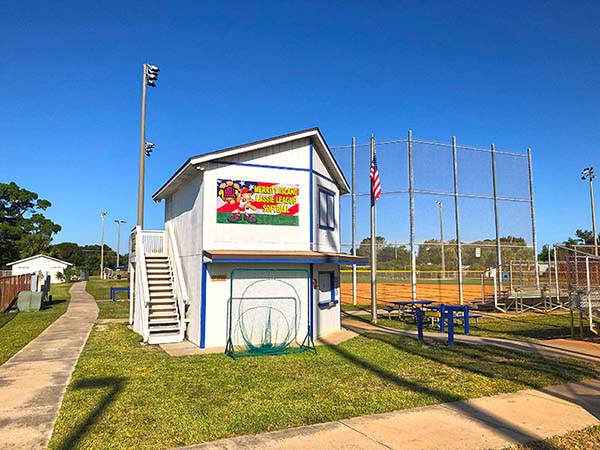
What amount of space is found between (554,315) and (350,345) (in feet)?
44.7

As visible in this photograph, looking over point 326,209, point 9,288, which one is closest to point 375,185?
point 326,209

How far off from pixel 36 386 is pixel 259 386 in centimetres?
401

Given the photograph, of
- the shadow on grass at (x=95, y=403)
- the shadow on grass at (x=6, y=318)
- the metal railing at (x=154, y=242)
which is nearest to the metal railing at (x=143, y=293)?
the metal railing at (x=154, y=242)

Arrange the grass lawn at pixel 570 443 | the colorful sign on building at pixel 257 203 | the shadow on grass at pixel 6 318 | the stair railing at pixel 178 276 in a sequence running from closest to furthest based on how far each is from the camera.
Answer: the grass lawn at pixel 570 443
the colorful sign on building at pixel 257 203
the stair railing at pixel 178 276
the shadow on grass at pixel 6 318

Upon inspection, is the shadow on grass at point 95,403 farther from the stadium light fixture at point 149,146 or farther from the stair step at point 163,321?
the stadium light fixture at point 149,146

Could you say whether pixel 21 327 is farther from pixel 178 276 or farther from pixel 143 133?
pixel 143 133

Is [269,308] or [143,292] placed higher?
[143,292]

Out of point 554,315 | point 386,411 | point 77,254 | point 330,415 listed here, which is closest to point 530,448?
point 386,411

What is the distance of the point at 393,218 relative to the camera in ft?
77.3

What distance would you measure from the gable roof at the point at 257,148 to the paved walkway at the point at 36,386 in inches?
219

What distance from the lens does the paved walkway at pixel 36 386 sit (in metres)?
5.71

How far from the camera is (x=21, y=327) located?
16406 millimetres

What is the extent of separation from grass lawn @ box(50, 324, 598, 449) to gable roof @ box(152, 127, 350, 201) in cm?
511

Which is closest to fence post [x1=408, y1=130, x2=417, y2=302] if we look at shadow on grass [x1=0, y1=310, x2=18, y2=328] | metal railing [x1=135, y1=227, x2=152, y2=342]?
metal railing [x1=135, y1=227, x2=152, y2=342]
